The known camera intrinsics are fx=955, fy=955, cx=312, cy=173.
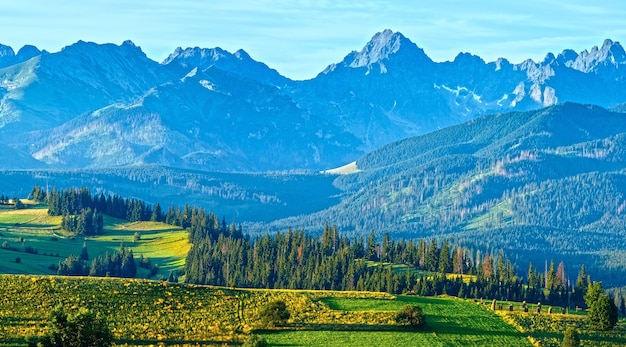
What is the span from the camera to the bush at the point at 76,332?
348ft

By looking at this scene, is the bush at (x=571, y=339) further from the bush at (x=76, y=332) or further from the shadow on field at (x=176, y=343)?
the bush at (x=76, y=332)

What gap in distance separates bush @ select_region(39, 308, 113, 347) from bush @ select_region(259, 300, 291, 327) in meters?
28.3

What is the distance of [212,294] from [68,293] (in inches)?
867

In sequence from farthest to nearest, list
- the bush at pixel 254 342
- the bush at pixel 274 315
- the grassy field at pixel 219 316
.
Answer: the bush at pixel 274 315, the grassy field at pixel 219 316, the bush at pixel 254 342

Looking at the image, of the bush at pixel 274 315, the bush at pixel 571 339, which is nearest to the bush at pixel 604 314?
the bush at pixel 571 339

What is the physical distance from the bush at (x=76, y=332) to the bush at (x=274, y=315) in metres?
28.3

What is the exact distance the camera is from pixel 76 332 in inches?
4203

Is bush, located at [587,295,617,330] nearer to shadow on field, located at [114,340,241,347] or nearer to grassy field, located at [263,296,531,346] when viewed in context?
grassy field, located at [263,296,531,346]

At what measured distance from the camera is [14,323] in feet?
387

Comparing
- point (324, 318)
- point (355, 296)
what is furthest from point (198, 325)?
point (355, 296)

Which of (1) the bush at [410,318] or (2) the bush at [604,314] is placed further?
(2) the bush at [604,314]

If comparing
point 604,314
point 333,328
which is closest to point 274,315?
point 333,328

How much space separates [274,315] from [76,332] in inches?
1258

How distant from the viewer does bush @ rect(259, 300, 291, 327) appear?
130 metres
